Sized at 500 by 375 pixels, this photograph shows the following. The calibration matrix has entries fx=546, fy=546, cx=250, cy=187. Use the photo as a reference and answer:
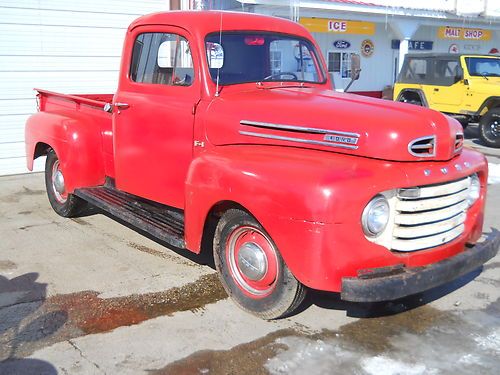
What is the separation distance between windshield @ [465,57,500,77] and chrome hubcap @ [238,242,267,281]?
10.3 meters

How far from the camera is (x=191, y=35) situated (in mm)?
4344

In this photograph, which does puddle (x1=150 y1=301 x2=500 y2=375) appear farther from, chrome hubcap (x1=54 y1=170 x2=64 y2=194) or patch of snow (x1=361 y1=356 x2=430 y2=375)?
chrome hubcap (x1=54 y1=170 x2=64 y2=194)

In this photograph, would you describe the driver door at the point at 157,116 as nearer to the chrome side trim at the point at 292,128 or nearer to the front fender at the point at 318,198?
the chrome side trim at the point at 292,128

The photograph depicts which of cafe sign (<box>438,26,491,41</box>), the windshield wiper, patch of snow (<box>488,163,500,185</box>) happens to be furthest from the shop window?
the windshield wiper

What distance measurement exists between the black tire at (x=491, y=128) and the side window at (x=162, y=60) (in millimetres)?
9187

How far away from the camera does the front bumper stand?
315 cm

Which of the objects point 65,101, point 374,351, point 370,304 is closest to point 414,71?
point 65,101

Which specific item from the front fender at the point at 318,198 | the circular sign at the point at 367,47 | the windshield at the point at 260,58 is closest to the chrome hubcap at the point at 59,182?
the windshield at the point at 260,58

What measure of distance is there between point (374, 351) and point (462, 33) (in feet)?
66.0

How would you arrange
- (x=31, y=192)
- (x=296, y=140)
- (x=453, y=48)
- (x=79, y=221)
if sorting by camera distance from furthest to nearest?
(x=453, y=48), (x=31, y=192), (x=79, y=221), (x=296, y=140)

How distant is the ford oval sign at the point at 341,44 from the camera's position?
18066mm

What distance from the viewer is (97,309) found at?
3924 mm

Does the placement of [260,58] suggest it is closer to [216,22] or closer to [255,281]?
[216,22]

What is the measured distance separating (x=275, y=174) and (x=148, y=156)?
1.69 metres
